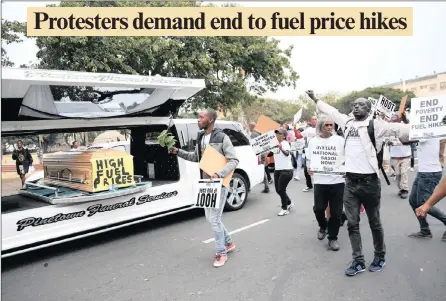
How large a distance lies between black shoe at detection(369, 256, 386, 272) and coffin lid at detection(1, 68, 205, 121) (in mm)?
3385

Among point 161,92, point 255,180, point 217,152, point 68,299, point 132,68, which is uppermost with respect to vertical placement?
point 132,68

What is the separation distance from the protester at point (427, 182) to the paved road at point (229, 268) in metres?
0.23

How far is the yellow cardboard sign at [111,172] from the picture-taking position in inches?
194

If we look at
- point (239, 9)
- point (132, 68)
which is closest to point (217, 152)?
point (239, 9)

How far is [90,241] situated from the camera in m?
5.35

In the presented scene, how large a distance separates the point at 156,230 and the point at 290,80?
42.4ft

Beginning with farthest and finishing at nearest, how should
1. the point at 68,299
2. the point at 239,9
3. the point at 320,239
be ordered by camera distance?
the point at 239,9 → the point at 320,239 → the point at 68,299

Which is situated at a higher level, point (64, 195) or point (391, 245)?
point (64, 195)

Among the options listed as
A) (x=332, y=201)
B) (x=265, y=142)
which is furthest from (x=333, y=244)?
(x=265, y=142)

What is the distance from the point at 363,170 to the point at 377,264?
1.06 meters

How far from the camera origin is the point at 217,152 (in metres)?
4.06

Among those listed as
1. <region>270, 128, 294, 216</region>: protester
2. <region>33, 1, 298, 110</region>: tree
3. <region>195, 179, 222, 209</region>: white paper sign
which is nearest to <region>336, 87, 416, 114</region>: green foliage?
<region>33, 1, 298, 110</region>: tree

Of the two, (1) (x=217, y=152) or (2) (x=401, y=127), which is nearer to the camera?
(2) (x=401, y=127)

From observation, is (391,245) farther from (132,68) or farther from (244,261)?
(132,68)
